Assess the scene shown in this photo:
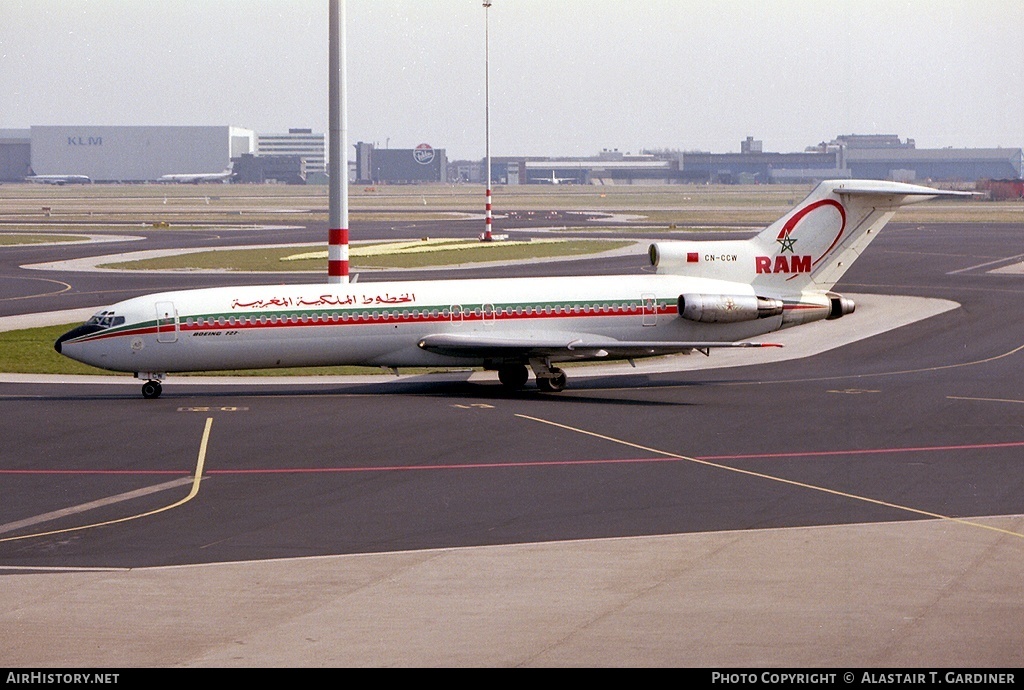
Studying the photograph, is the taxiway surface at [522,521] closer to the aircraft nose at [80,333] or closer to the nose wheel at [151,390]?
the nose wheel at [151,390]

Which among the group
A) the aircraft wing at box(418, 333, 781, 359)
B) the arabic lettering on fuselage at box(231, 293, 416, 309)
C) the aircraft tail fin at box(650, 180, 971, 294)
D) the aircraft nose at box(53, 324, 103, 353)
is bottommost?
the aircraft wing at box(418, 333, 781, 359)

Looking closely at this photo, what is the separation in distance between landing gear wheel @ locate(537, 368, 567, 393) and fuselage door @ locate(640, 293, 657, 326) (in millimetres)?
2903

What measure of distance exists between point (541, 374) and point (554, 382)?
442 mm

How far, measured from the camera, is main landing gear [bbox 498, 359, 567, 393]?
37938 mm

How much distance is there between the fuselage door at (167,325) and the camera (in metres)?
35.7

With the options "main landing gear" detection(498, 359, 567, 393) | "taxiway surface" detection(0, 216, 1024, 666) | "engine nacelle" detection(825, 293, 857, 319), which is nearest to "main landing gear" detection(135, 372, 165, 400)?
"taxiway surface" detection(0, 216, 1024, 666)

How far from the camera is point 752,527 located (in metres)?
22.2

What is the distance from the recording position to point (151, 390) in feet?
120

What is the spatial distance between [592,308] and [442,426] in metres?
7.44

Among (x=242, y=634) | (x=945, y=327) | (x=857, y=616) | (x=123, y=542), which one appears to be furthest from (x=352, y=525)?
(x=945, y=327)

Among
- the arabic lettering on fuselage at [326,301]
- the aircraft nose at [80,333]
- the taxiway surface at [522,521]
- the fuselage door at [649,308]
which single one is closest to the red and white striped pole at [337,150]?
the taxiway surface at [522,521]

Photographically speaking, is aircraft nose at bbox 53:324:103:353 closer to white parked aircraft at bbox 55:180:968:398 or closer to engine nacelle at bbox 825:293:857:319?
white parked aircraft at bbox 55:180:968:398
